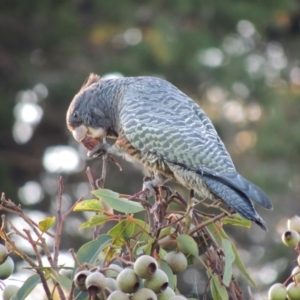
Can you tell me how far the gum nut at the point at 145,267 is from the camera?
2.07 metres

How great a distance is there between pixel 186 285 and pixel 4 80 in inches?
133

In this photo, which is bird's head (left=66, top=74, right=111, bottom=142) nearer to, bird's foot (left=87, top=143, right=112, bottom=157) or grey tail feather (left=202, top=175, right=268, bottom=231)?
bird's foot (left=87, top=143, right=112, bottom=157)

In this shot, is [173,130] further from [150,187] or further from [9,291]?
[9,291]

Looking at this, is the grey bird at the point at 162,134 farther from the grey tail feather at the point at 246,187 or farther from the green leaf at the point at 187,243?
the green leaf at the point at 187,243

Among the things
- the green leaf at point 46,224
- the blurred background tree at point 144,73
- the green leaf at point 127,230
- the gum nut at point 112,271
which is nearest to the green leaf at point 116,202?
the green leaf at point 127,230

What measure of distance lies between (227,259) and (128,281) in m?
0.42

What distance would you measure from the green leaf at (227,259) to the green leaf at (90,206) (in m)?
0.34

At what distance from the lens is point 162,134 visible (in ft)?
11.1

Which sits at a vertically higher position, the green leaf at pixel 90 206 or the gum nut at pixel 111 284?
the green leaf at pixel 90 206

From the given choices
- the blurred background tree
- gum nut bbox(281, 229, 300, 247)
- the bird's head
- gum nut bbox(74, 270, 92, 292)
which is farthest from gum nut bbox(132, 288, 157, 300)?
the blurred background tree

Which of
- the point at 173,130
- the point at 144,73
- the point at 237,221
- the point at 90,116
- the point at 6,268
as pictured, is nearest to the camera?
the point at 6,268

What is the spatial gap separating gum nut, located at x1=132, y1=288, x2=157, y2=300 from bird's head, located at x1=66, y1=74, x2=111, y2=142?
177 cm

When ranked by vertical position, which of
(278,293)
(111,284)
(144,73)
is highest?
(111,284)

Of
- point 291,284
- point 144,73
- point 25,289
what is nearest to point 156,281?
point 25,289
